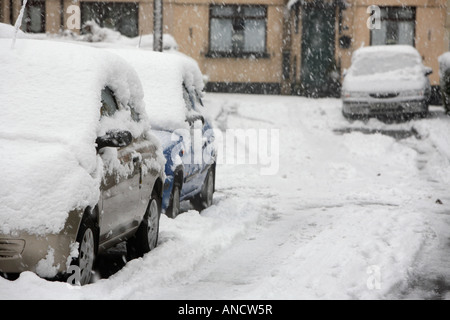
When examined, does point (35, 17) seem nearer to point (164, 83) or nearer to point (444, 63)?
point (444, 63)

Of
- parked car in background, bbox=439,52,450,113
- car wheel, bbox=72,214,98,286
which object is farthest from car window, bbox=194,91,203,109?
parked car in background, bbox=439,52,450,113

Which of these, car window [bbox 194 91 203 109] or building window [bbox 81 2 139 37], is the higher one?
building window [bbox 81 2 139 37]

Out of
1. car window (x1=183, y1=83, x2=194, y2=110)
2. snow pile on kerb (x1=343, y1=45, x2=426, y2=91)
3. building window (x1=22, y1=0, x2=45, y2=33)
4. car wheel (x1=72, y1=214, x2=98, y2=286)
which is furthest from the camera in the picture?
building window (x1=22, y1=0, x2=45, y2=33)

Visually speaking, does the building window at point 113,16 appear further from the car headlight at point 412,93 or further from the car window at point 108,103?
the car window at point 108,103

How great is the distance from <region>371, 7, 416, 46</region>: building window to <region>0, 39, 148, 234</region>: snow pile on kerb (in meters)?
23.8

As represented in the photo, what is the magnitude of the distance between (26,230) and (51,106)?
4.31 ft

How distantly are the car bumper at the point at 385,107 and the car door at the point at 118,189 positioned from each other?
15.2 metres

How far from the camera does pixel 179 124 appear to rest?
31.2 feet

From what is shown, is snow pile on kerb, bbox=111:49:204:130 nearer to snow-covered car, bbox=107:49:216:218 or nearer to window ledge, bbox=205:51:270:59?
snow-covered car, bbox=107:49:216:218

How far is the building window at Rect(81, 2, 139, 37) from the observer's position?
30844 millimetres

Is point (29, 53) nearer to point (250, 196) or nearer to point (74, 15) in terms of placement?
point (250, 196)

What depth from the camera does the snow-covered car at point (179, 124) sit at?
9234 mm

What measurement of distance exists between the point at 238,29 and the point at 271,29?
1.21m

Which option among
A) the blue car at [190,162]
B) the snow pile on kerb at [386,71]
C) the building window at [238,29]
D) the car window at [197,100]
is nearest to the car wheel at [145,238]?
the blue car at [190,162]
